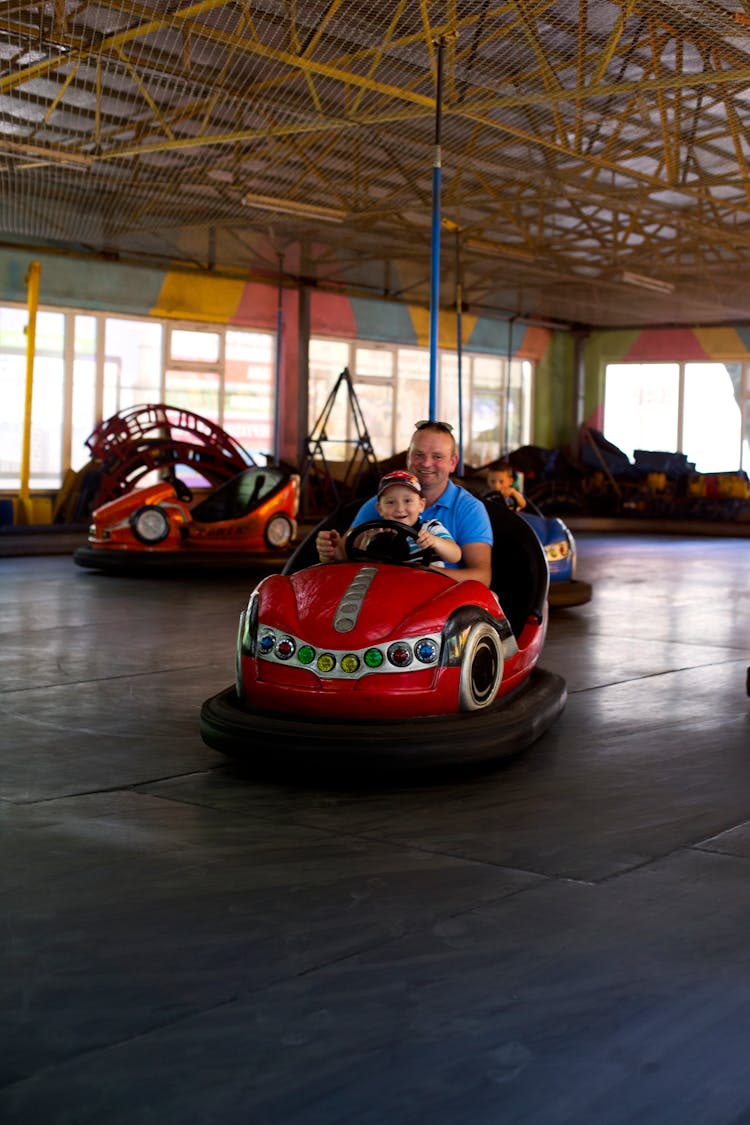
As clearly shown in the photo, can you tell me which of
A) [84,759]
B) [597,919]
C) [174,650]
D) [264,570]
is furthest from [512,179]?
[597,919]

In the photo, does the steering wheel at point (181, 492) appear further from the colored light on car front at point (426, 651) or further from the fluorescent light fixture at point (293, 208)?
the colored light on car front at point (426, 651)

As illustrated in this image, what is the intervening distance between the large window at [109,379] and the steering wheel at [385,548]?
9.27m

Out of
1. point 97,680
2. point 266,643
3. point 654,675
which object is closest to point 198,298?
point 97,680

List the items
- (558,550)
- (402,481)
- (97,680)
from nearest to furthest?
(402,481), (97,680), (558,550)

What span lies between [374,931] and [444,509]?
1.59 metres

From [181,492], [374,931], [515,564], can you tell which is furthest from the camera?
[181,492]

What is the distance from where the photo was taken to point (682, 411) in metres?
17.8

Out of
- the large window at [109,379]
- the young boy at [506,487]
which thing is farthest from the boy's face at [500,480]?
the large window at [109,379]

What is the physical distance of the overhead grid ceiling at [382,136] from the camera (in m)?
7.10

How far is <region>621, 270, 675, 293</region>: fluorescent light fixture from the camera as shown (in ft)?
44.2

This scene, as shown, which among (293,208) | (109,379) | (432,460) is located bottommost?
(432,460)

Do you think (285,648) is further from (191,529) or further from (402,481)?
(191,529)

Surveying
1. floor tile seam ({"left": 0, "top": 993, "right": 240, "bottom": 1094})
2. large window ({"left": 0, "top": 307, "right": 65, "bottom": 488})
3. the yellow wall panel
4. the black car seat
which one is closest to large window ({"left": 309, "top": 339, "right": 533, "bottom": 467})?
the yellow wall panel

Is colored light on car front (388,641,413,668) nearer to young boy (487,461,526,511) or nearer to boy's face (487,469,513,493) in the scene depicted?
young boy (487,461,526,511)
